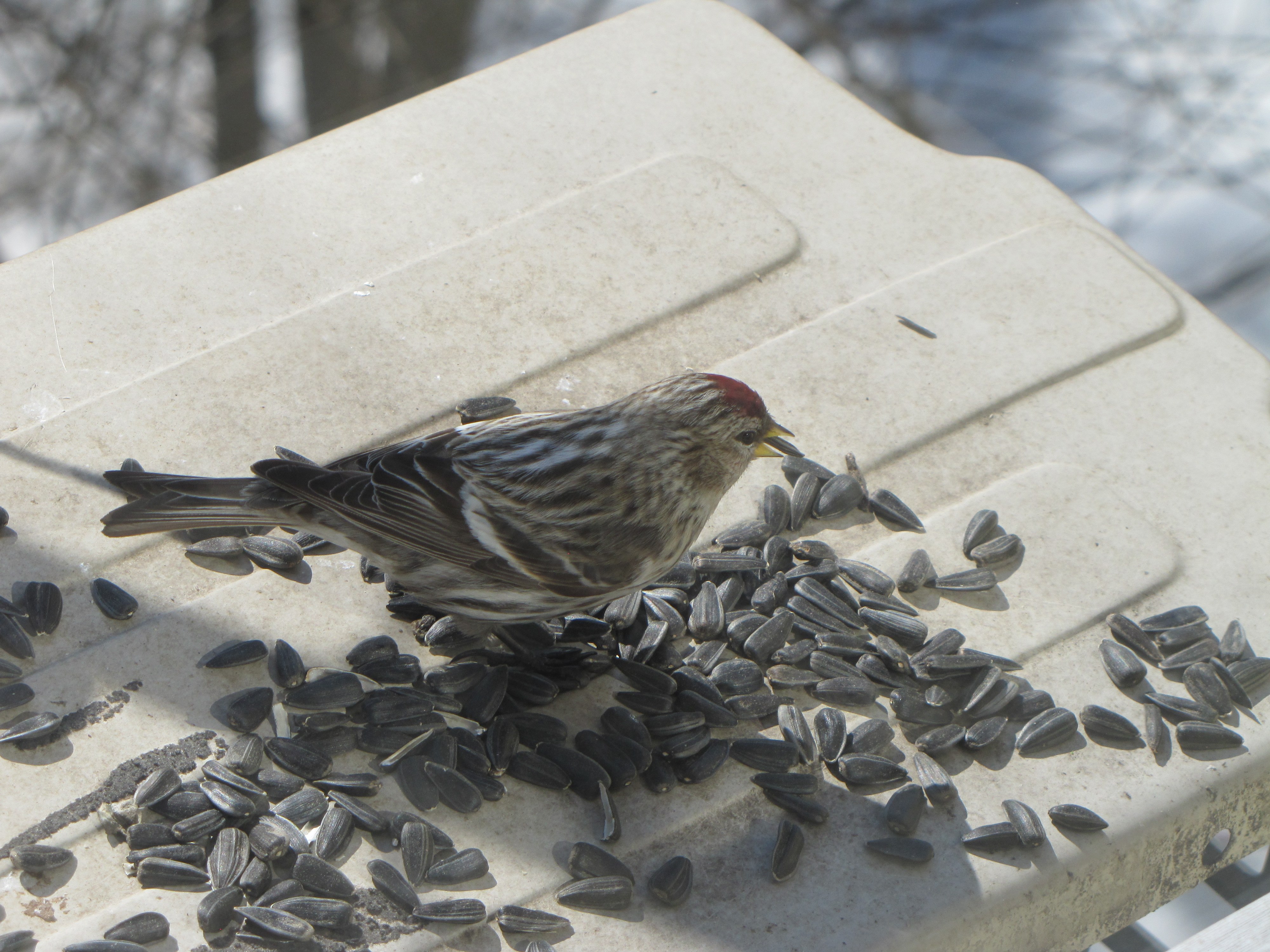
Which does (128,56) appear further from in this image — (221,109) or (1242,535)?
(1242,535)

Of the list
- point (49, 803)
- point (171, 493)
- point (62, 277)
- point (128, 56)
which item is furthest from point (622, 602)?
point (128, 56)

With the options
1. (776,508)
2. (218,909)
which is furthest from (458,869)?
→ (776,508)

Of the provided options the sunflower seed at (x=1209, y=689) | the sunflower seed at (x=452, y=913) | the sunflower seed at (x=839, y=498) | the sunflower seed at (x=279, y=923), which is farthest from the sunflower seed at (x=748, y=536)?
the sunflower seed at (x=279, y=923)

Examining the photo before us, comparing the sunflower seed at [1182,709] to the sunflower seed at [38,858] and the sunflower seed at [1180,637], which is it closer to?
the sunflower seed at [1180,637]

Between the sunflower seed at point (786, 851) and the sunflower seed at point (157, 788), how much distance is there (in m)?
1.25

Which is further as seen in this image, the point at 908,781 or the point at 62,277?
the point at 62,277

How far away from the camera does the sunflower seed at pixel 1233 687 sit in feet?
10.6

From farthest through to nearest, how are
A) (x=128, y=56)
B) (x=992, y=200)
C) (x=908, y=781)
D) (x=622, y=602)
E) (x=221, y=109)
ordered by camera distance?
(x=221, y=109)
(x=128, y=56)
(x=992, y=200)
(x=622, y=602)
(x=908, y=781)

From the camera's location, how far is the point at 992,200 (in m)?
4.40

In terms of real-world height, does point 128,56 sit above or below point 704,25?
below

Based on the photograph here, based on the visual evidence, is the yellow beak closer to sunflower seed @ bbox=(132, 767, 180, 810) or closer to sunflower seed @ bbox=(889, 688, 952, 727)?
sunflower seed @ bbox=(889, 688, 952, 727)

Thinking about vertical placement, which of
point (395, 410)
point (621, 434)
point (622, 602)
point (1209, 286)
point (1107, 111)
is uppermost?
point (621, 434)

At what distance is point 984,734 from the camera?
3057mm

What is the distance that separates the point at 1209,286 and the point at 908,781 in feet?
16.1
